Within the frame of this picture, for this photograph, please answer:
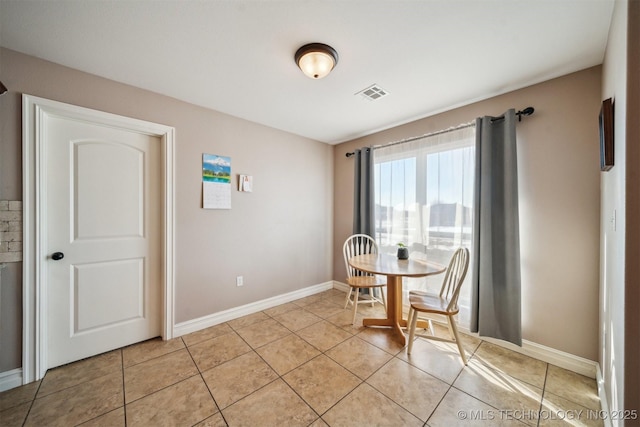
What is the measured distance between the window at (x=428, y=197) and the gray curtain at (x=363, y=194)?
0.11m

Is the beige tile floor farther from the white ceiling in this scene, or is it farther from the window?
the white ceiling

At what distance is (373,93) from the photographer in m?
2.27

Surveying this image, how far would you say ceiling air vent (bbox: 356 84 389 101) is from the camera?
2182mm

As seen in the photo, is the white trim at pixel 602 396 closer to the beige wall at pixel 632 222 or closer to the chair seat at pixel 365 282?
the beige wall at pixel 632 222

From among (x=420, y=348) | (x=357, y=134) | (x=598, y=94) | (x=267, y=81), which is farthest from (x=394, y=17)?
(x=420, y=348)

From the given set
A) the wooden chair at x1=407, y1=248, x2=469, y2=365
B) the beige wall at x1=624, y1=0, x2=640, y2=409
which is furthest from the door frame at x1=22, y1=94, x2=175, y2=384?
the beige wall at x1=624, y1=0, x2=640, y2=409

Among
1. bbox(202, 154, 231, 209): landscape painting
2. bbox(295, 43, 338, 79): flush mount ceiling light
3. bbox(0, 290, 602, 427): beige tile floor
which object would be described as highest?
bbox(295, 43, 338, 79): flush mount ceiling light

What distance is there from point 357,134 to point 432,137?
1.13m

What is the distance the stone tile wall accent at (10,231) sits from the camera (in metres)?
1.64

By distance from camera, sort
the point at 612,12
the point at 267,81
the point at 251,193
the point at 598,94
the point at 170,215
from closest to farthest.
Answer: the point at 612,12, the point at 598,94, the point at 267,81, the point at 170,215, the point at 251,193

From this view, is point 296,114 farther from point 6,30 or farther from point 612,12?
point 612,12

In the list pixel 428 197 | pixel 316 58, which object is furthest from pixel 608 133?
pixel 316 58

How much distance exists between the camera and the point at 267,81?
2066 millimetres

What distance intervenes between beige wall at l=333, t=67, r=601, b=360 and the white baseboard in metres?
4.13
